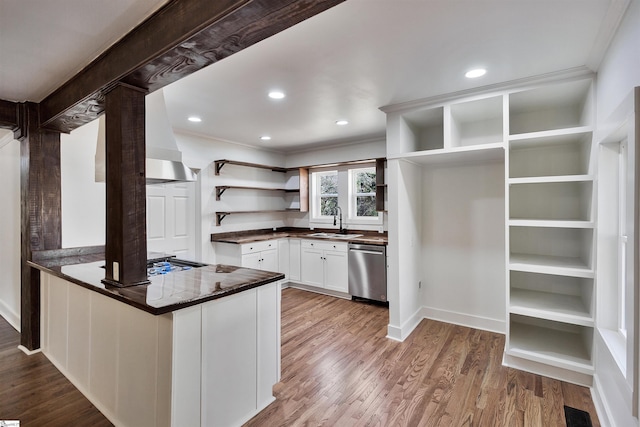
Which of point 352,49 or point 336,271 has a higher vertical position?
point 352,49

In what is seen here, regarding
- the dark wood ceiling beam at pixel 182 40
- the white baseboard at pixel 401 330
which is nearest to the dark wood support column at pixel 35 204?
the dark wood ceiling beam at pixel 182 40

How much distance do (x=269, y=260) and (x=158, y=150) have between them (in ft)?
8.97

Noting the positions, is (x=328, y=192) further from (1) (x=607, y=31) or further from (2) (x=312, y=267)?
(1) (x=607, y=31)

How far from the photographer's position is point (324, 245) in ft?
15.3

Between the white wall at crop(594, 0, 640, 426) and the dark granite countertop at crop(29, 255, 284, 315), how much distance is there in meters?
2.02

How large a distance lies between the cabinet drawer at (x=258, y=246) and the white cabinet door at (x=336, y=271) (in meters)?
0.88

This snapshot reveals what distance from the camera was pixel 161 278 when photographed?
6.98 feet

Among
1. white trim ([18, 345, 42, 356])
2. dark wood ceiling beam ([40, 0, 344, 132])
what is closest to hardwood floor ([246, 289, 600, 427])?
dark wood ceiling beam ([40, 0, 344, 132])

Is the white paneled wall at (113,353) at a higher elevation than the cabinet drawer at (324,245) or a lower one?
lower

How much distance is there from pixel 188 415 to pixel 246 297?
68cm

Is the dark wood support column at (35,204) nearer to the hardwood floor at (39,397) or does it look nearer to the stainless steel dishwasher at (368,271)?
the hardwood floor at (39,397)

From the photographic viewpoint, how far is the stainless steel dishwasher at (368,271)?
409 cm

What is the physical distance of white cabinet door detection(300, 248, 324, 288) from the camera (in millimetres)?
4723

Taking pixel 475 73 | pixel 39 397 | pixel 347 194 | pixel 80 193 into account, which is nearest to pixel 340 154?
pixel 347 194
